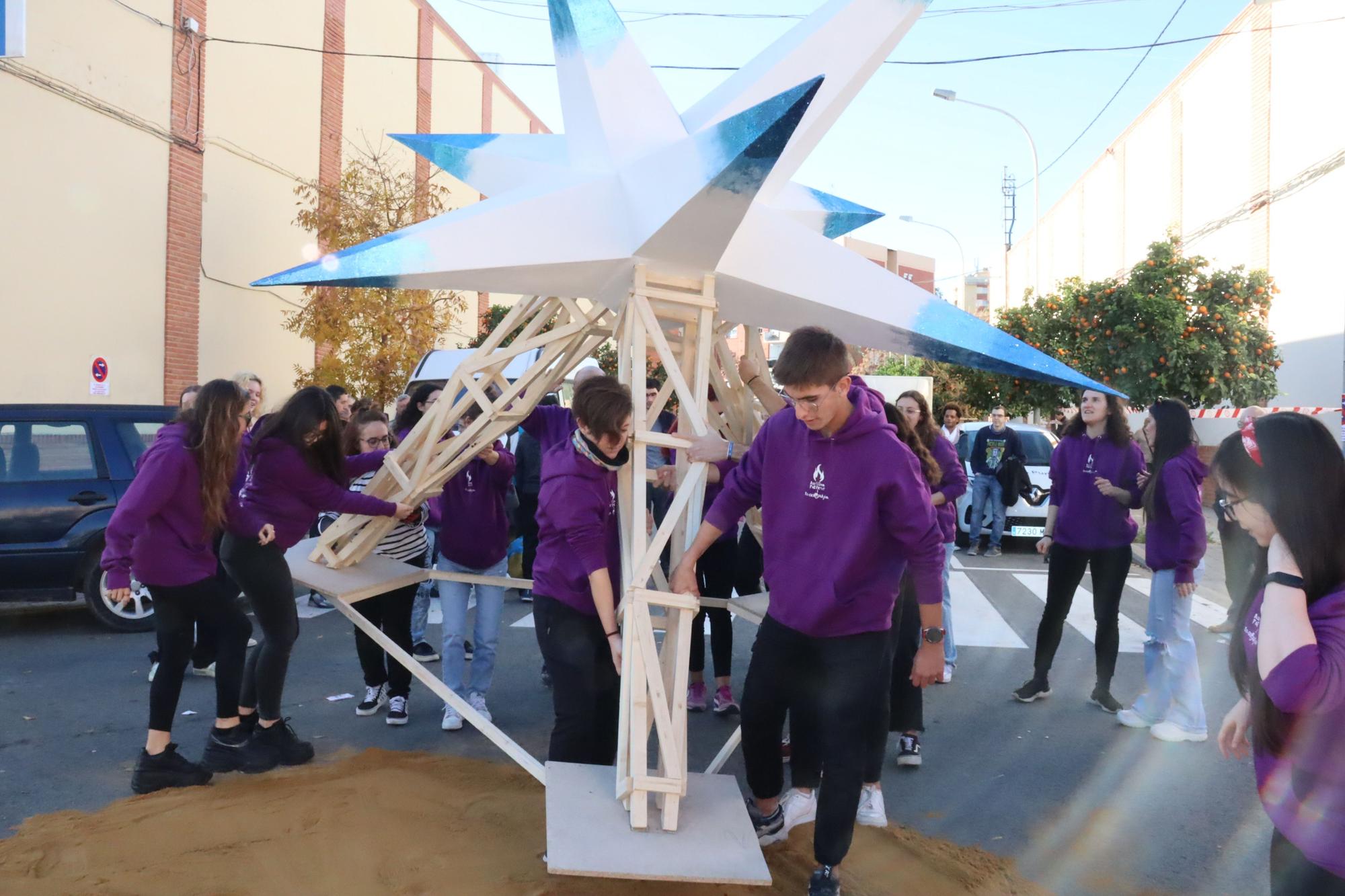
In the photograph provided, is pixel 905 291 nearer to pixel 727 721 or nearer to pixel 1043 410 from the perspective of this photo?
pixel 727 721

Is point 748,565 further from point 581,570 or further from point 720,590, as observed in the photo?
point 581,570

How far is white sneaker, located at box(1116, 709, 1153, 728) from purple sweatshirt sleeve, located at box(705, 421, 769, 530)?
3.38 meters

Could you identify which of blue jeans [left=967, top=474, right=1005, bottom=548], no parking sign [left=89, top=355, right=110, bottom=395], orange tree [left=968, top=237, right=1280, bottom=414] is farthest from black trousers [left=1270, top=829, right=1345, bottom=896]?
orange tree [left=968, top=237, right=1280, bottom=414]

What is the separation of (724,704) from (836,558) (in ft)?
8.98

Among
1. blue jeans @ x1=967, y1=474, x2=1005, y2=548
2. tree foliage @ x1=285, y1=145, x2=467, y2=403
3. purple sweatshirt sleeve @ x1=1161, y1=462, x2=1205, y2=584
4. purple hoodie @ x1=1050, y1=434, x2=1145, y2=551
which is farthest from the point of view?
tree foliage @ x1=285, y1=145, x2=467, y2=403

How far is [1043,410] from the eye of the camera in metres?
18.9

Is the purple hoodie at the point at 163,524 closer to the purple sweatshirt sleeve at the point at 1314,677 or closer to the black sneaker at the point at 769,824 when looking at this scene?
the black sneaker at the point at 769,824

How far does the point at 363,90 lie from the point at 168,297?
8344 millimetres

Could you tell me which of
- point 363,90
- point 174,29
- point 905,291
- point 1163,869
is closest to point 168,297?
point 174,29

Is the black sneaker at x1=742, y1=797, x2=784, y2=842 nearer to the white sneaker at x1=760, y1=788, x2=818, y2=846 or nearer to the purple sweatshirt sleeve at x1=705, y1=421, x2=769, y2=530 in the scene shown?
the white sneaker at x1=760, y1=788, x2=818, y2=846

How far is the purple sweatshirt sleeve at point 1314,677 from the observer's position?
2061mm

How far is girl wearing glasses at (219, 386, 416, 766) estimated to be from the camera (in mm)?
A: 4668

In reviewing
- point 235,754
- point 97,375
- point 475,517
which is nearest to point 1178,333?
point 475,517

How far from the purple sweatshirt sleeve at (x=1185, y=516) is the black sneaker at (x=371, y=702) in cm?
466
